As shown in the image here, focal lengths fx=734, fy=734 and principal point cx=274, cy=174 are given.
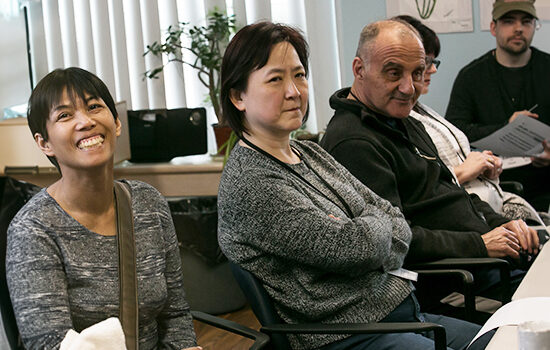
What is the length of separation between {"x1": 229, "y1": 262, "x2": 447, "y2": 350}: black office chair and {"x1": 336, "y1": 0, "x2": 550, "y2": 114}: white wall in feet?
8.94

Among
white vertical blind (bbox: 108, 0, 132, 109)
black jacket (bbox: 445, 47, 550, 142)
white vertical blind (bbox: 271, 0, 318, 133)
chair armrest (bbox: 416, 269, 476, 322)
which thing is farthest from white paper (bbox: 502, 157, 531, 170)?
white vertical blind (bbox: 108, 0, 132, 109)

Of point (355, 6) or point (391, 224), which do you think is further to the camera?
point (355, 6)

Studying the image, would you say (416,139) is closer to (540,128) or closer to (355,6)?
(540,128)

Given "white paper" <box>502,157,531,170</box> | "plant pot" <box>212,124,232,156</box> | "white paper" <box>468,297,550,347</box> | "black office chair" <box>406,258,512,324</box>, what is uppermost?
"plant pot" <box>212,124,232,156</box>

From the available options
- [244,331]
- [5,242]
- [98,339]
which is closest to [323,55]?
[244,331]

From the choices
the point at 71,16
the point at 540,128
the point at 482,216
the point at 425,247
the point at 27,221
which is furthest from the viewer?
the point at 71,16

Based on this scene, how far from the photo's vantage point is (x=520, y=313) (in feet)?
4.60

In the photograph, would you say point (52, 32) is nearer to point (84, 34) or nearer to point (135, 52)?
point (84, 34)

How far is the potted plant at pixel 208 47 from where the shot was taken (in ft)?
13.7

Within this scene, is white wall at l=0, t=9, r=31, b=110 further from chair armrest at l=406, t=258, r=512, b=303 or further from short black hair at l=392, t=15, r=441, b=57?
chair armrest at l=406, t=258, r=512, b=303

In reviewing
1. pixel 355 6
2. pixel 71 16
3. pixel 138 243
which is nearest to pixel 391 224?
pixel 138 243

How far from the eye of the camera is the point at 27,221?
161cm

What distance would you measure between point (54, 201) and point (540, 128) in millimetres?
2454

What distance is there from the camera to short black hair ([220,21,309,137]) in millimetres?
1909
